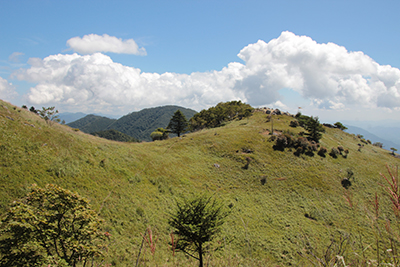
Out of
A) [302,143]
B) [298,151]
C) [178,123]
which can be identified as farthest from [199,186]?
[178,123]

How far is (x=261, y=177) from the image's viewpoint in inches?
1200

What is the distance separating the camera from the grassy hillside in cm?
1333

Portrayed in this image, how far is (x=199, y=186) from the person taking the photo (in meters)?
25.1

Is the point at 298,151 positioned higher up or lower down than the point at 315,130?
lower down

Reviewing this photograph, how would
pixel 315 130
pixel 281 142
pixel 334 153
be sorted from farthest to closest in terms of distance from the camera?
pixel 315 130
pixel 334 153
pixel 281 142

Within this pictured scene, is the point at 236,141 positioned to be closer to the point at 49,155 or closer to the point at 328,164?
the point at 328,164

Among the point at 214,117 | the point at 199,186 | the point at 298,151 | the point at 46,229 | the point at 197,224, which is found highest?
the point at 214,117

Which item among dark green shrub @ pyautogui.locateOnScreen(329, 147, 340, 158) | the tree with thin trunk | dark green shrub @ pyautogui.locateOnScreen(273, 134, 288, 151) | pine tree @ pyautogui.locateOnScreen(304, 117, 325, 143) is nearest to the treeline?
pine tree @ pyautogui.locateOnScreen(304, 117, 325, 143)

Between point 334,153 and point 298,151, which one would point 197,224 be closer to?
point 298,151

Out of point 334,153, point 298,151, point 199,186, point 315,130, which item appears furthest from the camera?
point 315,130

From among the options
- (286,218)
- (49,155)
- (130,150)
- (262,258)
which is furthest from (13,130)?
(286,218)

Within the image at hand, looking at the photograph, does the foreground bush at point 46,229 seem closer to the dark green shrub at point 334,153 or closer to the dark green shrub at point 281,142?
the dark green shrub at point 281,142

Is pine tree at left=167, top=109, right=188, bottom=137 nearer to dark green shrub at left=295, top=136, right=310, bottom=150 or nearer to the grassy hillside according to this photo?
the grassy hillside

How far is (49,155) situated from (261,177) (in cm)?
2788
